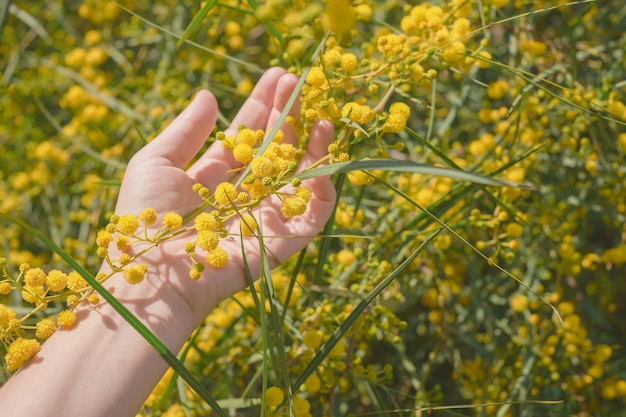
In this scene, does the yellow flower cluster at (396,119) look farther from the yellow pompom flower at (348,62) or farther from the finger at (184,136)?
the finger at (184,136)

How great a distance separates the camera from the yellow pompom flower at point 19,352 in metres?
0.97

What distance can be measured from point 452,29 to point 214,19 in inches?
38.9

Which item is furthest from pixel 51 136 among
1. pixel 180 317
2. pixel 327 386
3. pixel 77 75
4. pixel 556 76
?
pixel 556 76

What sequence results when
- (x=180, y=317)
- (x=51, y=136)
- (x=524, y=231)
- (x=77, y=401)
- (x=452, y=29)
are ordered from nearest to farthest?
1. (x=77, y=401)
2. (x=180, y=317)
3. (x=452, y=29)
4. (x=524, y=231)
5. (x=51, y=136)

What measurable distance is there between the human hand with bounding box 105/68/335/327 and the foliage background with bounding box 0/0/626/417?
0.06 metres

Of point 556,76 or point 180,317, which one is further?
point 556,76

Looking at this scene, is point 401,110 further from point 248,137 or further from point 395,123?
point 248,137

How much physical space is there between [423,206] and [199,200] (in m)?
0.54

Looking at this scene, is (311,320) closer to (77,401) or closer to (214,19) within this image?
(77,401)

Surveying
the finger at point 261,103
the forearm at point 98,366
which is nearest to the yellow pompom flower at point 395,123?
the finger at point 261,103

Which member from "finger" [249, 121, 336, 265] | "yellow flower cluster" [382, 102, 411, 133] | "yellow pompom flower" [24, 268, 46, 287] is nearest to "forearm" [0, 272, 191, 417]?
"yellow pompom flower" [24, 268, 46, 287]

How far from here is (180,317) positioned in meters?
1.09

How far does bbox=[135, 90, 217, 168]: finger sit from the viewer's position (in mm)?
1237

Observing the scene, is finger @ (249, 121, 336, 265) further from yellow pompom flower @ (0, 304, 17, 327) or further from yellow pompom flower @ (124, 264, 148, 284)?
yellow pompom flower @ (0, 304, 17, 327)
